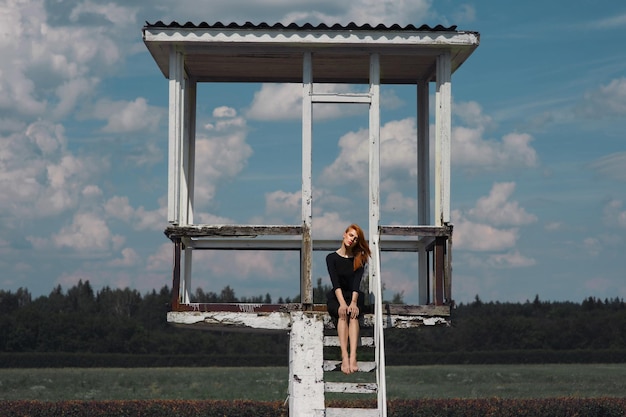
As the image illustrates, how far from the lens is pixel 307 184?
38.0 ft

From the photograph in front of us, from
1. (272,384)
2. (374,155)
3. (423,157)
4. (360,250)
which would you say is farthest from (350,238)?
(272,384)

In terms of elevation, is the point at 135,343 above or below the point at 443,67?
below

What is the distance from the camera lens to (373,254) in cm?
1113

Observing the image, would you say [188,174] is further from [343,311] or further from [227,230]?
[343,311]

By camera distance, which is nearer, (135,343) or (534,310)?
(135,343)

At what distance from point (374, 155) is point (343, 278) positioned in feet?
4.91

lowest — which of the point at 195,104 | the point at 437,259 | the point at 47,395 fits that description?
the point at 47,395

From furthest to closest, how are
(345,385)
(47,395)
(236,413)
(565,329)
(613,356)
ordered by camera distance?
(565,329) < (613,356) < (47,395) < (236,413) < (345,385)

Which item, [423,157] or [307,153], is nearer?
[307,153]

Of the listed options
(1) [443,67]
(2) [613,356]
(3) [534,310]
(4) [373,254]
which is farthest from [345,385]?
(3) [534,310]

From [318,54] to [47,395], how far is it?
25734mm

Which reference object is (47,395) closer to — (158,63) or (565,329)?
(158,63)

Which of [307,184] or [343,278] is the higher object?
[307,184]

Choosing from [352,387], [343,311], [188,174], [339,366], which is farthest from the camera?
[188,174]
